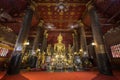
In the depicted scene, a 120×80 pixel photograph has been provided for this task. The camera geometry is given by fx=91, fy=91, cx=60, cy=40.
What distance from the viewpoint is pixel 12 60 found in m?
8.16

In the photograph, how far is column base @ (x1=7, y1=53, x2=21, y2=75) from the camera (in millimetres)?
7699

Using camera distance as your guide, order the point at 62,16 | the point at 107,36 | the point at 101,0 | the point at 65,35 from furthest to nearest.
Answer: the point at 65,35
the point at 62,16
the point at 107,36
the point at 101,0

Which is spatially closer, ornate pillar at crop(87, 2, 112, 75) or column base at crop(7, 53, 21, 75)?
column base at crop(7, 53, 21, 75)

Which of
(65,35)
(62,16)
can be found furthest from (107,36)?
(65,35)

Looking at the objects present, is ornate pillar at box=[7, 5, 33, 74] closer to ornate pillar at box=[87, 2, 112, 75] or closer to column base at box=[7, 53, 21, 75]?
column base at box=[7, 53, 21, 75]

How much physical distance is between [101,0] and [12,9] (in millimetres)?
11054

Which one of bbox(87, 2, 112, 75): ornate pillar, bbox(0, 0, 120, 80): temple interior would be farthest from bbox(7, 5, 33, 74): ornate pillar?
bbox(87, 2, 112, 75): ornate pillar

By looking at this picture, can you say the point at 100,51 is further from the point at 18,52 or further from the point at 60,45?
the point at 18,52

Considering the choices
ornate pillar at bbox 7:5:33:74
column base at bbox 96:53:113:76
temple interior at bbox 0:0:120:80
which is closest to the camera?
column base at bbox 96:53:113:76

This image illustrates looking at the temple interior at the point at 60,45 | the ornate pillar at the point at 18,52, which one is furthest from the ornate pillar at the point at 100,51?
the ornate pillar at the point at 18,52

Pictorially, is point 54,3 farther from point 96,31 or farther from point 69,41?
point 69,41

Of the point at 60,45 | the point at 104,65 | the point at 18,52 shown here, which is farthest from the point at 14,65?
the point at 60,45

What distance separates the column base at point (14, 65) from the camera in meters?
7.70

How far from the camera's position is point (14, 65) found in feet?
26.3
